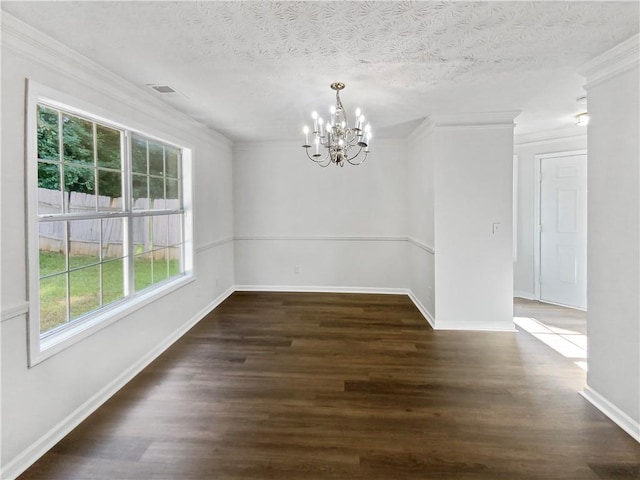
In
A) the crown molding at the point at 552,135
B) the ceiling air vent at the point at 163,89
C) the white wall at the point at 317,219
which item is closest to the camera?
the ceiling air vent at the point at 163,89

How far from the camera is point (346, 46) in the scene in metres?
2.04

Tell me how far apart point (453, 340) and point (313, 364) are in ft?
5.03

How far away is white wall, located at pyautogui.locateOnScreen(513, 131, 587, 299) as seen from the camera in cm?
490

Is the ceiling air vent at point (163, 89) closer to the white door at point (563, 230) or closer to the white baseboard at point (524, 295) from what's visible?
the white door at point (563, 230)

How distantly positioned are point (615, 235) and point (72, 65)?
3.61 meters

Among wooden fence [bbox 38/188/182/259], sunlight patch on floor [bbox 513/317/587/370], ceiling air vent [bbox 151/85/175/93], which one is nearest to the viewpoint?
wooden fence [bbox 38/188/182/259]

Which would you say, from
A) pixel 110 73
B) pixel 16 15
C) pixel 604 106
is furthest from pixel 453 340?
pixel 16 15

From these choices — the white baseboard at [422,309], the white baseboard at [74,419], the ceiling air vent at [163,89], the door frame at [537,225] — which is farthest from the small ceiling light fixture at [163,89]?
the door frame at [537,225]

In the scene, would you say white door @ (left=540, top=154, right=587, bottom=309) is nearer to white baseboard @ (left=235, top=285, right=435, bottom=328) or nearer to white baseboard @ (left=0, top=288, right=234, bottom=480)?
white baseboard @ (left=235, top=285, right=435, bottom=328)

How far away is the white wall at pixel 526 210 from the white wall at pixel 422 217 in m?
1.65

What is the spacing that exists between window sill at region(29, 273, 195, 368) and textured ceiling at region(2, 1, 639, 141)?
1780 millimetres

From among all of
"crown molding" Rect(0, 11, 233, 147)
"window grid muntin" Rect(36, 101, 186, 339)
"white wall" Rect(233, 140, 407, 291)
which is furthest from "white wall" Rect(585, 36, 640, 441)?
"window grid muntin" Rect(36, 101, 186, 339)

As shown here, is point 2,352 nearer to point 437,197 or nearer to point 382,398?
point 382,398

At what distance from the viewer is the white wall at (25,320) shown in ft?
5.65
